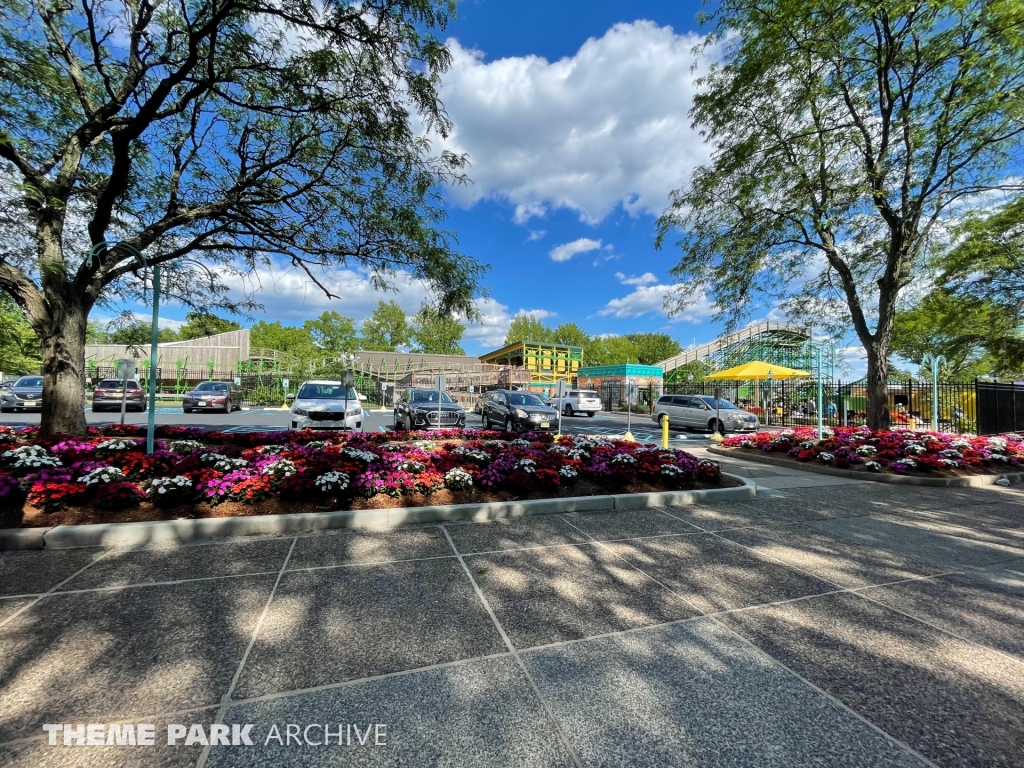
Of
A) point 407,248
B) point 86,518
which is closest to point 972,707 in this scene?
point 86,518

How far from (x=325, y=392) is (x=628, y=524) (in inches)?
392

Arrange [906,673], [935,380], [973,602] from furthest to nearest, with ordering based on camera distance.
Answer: [935,380] → [973,602] → [906,673]

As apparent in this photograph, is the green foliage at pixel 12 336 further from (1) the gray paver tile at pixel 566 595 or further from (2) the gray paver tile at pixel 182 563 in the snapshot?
(1) the gray paver tile at pixel 566 595

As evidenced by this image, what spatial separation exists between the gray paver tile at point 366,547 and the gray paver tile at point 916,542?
455 centimetres

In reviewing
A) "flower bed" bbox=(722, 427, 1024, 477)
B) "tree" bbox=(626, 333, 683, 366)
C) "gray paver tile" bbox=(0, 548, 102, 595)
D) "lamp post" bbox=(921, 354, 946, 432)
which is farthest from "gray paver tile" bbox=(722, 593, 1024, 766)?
"tree" bbox=(626, 333, 683, 366)

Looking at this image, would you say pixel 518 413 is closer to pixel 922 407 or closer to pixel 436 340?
pixel 922 407

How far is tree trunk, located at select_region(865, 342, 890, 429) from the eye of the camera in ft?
34.9

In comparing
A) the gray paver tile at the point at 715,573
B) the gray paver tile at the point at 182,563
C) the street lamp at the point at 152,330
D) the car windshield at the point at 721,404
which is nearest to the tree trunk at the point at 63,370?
the street lamp at the point at 152,330

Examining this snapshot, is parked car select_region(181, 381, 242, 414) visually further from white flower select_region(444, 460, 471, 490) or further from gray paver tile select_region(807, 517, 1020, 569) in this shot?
gray paver tile select_region(807, 517, 1020, 569)

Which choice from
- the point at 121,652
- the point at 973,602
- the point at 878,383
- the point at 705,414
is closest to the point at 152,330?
the point at 121,652

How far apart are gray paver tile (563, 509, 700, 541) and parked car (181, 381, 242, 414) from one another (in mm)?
21968

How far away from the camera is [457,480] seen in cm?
560

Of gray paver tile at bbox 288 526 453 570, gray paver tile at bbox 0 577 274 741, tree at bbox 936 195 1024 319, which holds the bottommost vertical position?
gray paver tile at bbox 288 526 453 570

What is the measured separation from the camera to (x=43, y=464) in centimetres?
483
